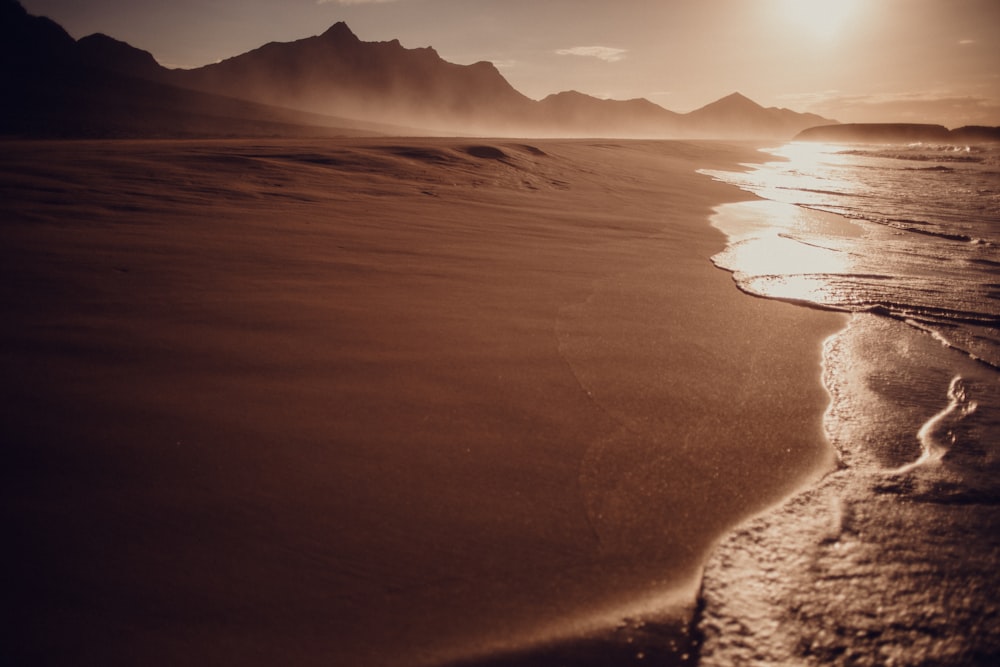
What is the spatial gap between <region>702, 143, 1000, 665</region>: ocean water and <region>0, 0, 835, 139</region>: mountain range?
49.2ft

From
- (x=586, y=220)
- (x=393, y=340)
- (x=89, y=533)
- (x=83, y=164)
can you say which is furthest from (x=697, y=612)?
(x=83, y=164)

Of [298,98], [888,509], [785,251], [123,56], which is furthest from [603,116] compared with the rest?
[888,509]

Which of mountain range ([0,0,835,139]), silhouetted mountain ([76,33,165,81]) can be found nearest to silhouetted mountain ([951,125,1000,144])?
mountain range ([0,0,835,139])

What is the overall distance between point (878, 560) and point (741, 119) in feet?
626

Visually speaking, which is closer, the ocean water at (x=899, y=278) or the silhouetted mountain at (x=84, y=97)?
the ocean water at (x=899, y=278)

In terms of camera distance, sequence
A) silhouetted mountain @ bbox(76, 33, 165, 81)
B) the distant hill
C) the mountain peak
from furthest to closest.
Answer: the mountain peak < the distant hill < silhouetted mountain @ bbox(76, 33, 165, 81)

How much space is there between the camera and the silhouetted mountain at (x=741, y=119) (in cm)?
14750

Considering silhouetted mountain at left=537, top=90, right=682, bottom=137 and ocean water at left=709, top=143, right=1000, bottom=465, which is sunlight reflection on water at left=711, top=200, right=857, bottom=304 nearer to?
ocean water at left=709, top=143, right=1000, bottom=465

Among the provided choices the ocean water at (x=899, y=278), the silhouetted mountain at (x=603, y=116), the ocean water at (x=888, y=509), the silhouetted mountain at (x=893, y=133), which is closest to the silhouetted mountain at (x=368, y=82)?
the silhouetted mountain at (x=603, y=116)

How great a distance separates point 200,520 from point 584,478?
89 cm

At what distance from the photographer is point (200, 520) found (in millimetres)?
1078

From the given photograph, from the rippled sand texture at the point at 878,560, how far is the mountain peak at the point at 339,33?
376ft

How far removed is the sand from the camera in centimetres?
90

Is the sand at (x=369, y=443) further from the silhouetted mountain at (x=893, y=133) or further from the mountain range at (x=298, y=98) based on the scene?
the silhouetted mountain at (x=893, y=133)
